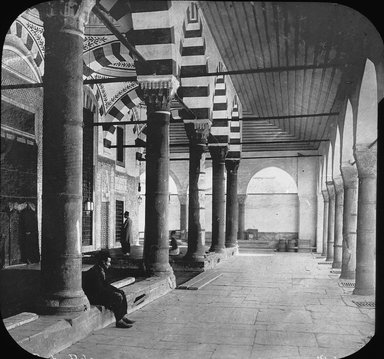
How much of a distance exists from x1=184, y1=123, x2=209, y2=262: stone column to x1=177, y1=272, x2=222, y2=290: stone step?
2.30ft

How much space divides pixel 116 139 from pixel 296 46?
919cm

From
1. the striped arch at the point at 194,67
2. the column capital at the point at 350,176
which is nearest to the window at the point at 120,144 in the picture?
the striped arch at the point at 194,67

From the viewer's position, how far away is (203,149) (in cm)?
1080

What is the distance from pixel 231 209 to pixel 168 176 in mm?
8115

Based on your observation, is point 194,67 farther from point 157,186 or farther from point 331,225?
point 331,225

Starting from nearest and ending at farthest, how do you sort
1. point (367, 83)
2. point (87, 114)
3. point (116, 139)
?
point (367, 83) < point (87, 114) < point (116, 139)

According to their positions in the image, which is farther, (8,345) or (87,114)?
(87,114)

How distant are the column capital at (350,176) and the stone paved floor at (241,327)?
80.4 inches

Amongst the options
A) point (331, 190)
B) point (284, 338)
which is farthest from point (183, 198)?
point (284, 338)

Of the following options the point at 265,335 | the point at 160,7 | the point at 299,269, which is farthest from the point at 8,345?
the point at 299,269

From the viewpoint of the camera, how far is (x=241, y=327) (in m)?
5.22

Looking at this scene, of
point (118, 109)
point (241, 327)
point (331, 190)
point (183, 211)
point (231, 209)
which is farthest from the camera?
point (183, 211)

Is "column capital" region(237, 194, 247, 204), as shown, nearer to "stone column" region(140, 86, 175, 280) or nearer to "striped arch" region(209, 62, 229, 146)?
"striped arch" region(209, 62, 229, 146)

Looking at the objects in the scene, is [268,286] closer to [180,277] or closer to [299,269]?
[180,277]
